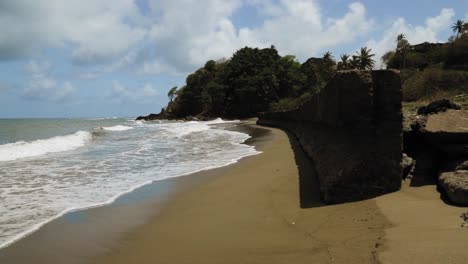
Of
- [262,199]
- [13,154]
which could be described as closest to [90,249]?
[262,199]

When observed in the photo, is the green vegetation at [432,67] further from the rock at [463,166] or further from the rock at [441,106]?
the rock at [463,166]

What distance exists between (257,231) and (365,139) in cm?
305

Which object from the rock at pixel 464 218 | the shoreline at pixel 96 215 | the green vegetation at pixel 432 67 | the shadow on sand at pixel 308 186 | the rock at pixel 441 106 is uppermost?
the green vegetation at pixel 432 67

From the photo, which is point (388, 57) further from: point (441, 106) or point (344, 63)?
point (441, 106)

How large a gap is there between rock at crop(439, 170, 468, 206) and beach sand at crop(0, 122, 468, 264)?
0.73 ft

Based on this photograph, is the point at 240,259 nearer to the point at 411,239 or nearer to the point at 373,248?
the point at 373,248

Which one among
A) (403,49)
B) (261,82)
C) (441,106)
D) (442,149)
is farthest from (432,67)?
(442,149)

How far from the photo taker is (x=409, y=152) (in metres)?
9.27

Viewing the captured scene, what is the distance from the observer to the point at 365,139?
305 inches

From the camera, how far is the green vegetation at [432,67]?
36.7 m

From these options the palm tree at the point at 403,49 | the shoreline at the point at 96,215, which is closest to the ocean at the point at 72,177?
the shoreline at the point at 96,215

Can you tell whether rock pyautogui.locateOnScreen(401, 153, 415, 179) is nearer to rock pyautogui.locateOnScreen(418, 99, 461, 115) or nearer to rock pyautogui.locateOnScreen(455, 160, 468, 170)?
rock pyautogui.locateOnScreen(455, 160, 468, 170)

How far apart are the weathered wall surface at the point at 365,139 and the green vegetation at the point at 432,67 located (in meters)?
27.4

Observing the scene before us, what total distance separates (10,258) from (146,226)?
2.06 meters
